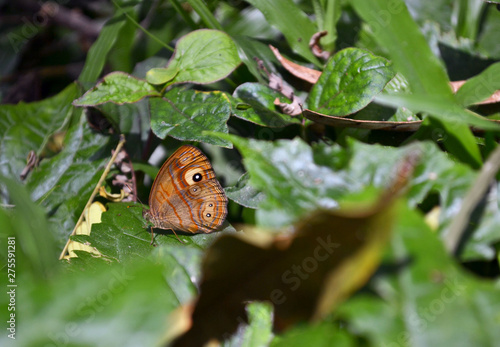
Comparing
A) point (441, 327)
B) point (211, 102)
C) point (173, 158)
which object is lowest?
point (173, 158)

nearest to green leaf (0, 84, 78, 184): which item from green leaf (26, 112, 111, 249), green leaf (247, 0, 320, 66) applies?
green leaf (26, 112, 111, 249)

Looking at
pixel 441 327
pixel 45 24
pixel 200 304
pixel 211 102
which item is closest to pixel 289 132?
pixel 211 102

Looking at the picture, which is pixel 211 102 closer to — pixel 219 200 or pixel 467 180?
pixel 219 200

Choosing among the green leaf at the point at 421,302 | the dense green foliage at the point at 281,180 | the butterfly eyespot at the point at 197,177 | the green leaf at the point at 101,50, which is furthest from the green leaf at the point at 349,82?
the green leaf at the point at 101,50

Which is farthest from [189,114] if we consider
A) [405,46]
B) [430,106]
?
[430,106]

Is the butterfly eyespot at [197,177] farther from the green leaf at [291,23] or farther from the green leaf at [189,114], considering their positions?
the green leaf at [291,23]
